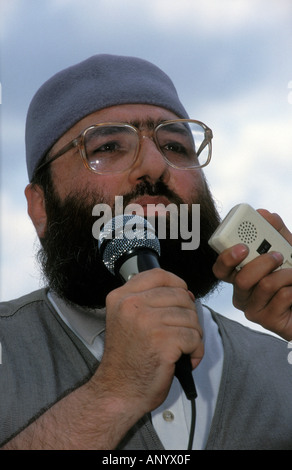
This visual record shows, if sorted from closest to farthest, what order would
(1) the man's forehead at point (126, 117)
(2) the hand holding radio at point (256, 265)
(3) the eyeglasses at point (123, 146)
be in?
(2) the hand holding radio at point (256, 265) < (3) the eyeglasses at point (123, 146) < (1) the man's forehead at point (126, 117)

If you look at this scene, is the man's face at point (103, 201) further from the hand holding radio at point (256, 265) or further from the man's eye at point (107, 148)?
the hand holding radio at point (256, 265)

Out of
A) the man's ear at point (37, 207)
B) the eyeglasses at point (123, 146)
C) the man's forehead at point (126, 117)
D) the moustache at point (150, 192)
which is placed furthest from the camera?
the man's ear at point (37, 207)

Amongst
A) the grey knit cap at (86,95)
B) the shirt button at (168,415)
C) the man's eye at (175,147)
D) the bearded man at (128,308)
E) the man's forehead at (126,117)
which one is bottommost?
the shirt button at (168,415)

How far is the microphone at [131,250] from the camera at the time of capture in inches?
52.7

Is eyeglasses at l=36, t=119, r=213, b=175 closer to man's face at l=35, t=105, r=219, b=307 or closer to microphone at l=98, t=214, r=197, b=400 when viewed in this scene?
man's face at l=35, t=105, r=219, b=307

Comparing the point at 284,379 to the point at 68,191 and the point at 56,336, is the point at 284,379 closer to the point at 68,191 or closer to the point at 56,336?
the point at 56,336

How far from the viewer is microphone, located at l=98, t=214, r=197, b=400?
1338mm

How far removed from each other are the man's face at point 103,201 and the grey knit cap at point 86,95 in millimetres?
51

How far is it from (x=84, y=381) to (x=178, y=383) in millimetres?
362

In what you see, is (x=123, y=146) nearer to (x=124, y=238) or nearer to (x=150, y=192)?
(x=150, y=192)

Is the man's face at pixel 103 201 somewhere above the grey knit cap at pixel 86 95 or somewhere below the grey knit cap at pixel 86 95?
below

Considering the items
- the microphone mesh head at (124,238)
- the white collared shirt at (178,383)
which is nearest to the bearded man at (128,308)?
the white collared shirt at (178,383)
